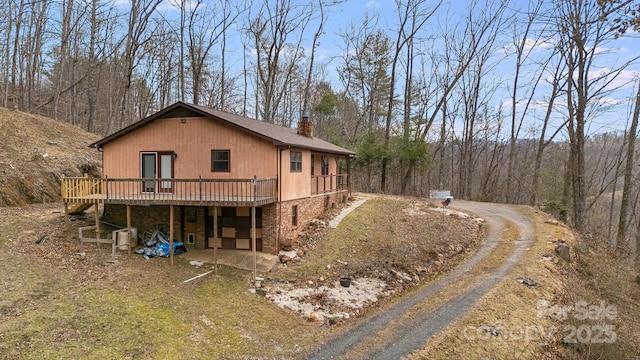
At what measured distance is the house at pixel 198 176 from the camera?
522 inches

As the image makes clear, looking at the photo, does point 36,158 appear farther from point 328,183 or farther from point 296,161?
point 328,183

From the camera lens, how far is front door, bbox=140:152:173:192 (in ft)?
46.3

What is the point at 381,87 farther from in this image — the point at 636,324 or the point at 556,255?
the point at 636,324

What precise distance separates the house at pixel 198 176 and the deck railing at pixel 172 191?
0.13ft

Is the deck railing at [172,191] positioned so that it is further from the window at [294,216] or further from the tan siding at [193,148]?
the window at [294,216]

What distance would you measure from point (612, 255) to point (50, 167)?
27110 millimetres

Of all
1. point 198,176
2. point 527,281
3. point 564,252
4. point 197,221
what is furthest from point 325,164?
point 564,252

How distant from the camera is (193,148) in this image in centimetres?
1392

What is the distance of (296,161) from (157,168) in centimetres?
576

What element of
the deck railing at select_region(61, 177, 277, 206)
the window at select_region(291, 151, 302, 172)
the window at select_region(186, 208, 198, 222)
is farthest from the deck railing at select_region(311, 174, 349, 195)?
the window at select_region(186, 208, 198, 222)

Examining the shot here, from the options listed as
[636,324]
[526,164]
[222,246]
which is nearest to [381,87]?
[526,164]

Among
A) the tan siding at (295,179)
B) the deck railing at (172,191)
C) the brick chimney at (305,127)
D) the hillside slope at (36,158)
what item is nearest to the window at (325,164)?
the brick chimney at (305,127)

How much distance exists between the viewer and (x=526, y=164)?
104 ft

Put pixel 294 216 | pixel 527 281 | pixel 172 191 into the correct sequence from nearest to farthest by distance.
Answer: pixel 527 281, pixel 172 191, pixel 294 216
